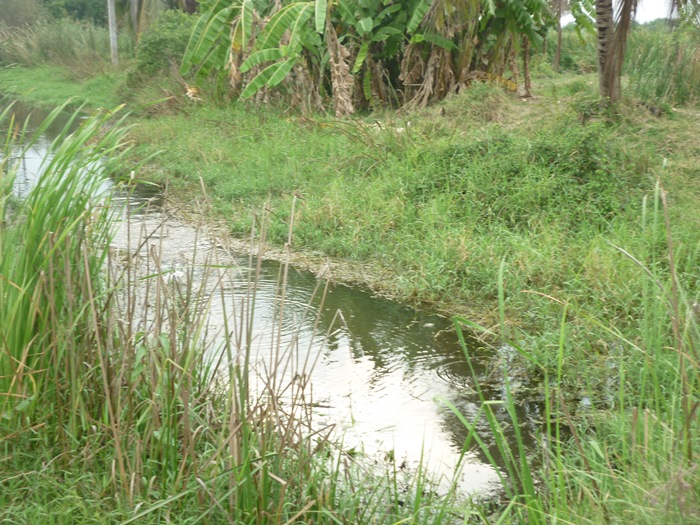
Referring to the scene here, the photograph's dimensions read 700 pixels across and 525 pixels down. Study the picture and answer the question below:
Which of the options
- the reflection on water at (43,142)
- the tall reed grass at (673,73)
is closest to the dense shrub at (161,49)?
the reflection on water at (43,142)

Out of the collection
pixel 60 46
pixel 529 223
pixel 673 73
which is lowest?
pixel 529 223

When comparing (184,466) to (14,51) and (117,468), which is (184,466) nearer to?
(117,468)

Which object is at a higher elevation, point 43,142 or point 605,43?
point 605,43

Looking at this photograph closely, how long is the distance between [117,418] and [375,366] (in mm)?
2330

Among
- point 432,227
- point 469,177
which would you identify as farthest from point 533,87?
point 432,227

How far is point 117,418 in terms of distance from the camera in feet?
8.58

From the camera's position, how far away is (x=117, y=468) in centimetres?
275

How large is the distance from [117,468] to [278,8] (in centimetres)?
921

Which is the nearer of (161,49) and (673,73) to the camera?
(673,73)

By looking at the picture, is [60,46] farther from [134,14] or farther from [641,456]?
[641,456]

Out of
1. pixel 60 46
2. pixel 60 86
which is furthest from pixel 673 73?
pixel 60 46

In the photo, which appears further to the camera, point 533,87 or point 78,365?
point 533,87

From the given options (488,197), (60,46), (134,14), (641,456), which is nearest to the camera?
(641,456)

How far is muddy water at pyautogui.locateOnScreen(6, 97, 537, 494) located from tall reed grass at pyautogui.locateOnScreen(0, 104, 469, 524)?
10.6 inches
